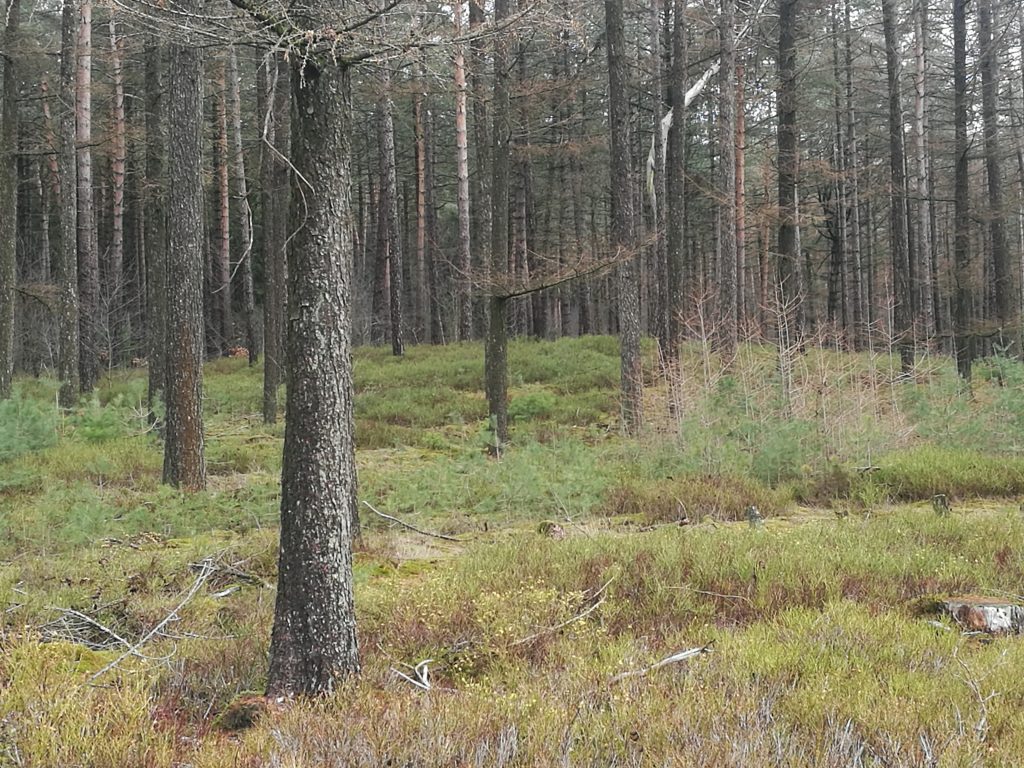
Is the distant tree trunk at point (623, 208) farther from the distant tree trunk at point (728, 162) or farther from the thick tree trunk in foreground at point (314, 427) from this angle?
the thick tree trunk in foreground at point (314, 427)

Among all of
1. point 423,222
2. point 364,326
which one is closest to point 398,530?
point 423,222

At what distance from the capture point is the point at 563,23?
3715mm

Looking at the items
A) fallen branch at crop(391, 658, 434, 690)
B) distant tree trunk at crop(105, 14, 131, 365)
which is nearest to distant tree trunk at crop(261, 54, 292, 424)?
distant tree trunk at crop(105, 14, 131, 365)

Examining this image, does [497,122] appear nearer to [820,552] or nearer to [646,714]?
[820,552]

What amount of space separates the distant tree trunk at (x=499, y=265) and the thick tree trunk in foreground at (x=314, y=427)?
294 inches

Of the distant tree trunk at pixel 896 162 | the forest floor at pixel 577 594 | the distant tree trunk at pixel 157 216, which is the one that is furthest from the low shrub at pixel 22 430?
the distant tree trunk at pixel 896 162

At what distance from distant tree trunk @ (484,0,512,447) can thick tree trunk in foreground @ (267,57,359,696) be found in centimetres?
747

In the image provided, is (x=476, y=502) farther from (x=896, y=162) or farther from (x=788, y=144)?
(x=896, y=162)

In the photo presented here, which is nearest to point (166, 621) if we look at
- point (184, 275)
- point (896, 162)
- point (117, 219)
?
point (184, 275)

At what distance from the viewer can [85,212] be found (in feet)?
58.1

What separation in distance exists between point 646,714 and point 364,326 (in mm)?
28147

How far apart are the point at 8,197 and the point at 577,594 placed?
1387 centimetres

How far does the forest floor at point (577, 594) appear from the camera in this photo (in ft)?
9.89

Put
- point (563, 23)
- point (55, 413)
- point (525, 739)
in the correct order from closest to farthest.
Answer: point (525, 739), point (563, 23), point (55, 413)
